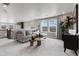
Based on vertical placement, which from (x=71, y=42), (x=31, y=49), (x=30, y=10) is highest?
(x=30, y=10)

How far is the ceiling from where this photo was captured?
2773 millimetres

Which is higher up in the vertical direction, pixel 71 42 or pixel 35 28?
pixel 35 28

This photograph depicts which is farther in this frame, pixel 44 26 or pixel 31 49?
pixel 44 26

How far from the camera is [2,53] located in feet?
9.12

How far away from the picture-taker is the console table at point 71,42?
2.81 m

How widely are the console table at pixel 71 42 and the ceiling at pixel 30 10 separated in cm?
71

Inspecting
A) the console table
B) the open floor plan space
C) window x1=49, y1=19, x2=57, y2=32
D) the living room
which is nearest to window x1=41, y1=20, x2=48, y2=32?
the living room

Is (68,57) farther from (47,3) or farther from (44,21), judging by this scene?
(47,3)

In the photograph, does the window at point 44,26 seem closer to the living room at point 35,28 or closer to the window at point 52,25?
the living room at point 35,28

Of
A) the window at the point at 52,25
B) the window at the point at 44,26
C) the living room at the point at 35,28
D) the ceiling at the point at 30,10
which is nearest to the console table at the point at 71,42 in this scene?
the living room at the point at 35,28

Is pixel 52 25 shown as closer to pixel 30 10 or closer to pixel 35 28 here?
pixel 35 28

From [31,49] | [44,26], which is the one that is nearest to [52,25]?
[44,26]

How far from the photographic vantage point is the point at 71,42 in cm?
286

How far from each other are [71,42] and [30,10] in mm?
1464
